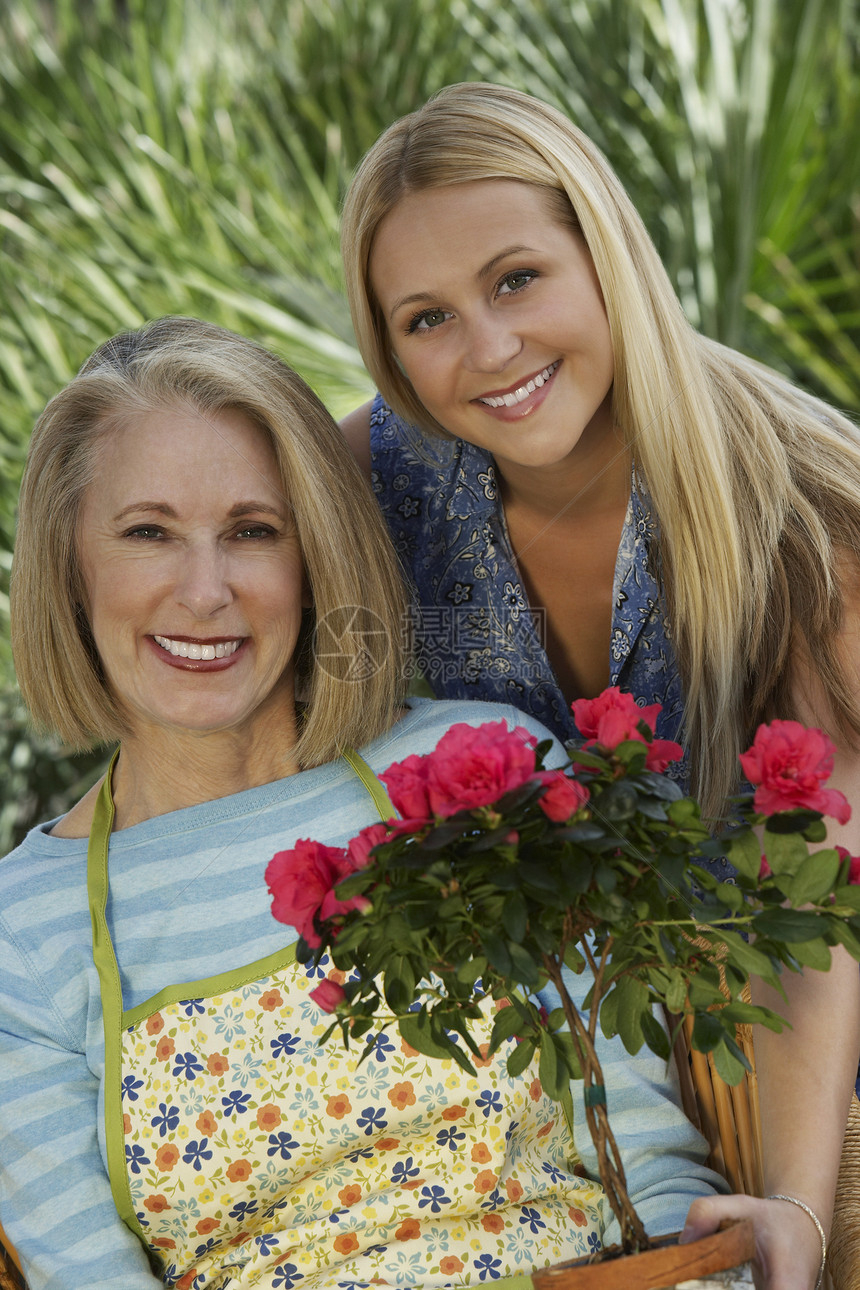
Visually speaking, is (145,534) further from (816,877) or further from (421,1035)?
(816,877)

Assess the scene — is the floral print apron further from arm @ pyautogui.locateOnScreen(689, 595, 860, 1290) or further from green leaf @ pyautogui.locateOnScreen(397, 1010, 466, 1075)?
green leaf @ pyautogui.locateOnScreen(397, 1010, 466, 1075)

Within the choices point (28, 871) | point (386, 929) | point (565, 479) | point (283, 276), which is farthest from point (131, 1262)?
point (283, 276)

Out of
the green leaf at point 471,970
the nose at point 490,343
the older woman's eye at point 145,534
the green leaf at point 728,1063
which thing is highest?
the nose at point 490,343

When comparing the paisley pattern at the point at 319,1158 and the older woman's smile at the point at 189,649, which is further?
the older woman's smile at the point at 189,649

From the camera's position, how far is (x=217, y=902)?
1410 mm

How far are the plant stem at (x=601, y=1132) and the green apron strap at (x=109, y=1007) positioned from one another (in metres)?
0.60

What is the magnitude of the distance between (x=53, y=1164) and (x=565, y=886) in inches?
31.3

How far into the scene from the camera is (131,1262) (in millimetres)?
1279

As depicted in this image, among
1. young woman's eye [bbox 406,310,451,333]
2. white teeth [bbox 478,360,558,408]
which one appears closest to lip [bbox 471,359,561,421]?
white teeth [bbox 478,360,558,408]

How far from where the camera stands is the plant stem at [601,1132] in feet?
3.00

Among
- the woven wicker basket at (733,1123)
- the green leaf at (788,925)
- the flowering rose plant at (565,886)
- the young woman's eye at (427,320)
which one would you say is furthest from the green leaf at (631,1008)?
the young woman's eye at (427,320)

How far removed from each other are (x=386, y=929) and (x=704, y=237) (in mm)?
2404

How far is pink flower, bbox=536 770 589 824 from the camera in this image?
797 millimetres

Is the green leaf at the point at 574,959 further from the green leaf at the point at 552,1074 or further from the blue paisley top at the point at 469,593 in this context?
the blue paisley top at the point at 469,593
